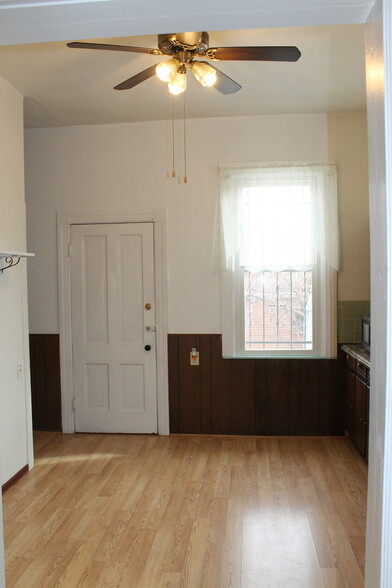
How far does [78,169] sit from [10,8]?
357cm

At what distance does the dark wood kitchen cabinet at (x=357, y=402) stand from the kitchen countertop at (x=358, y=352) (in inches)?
1.8

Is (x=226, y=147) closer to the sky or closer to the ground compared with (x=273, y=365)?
closer to the sky

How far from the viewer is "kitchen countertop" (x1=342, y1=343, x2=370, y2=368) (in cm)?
358

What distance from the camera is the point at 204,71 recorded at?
8.51ft

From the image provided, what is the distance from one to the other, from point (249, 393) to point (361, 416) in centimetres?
109

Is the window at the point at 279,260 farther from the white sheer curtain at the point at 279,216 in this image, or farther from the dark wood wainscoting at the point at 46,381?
the dark wood wainscoting at the point at 46,381

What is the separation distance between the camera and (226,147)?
173 inches

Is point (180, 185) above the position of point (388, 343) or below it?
above

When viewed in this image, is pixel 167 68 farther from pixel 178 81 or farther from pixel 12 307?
pixel 12 307

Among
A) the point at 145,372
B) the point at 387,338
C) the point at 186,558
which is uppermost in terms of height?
the point at 387,338

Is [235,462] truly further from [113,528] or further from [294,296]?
[294,296]

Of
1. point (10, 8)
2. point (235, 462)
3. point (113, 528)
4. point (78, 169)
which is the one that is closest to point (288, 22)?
point (10, 8)

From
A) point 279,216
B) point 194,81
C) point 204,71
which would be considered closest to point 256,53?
point 204,71

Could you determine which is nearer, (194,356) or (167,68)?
(167,68)
